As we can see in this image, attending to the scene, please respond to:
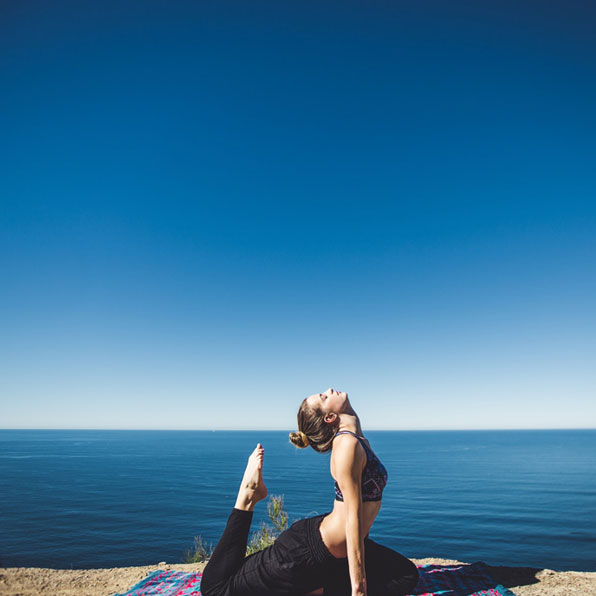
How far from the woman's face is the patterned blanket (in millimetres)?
3023

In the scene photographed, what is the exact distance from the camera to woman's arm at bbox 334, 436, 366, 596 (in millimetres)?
3508

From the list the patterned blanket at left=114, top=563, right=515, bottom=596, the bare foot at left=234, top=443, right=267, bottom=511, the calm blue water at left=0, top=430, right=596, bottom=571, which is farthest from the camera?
the calm blue water at left=0, top=430, right=596, bottom=571

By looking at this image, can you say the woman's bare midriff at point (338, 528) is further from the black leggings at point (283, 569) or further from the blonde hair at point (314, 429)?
the blonde hair at point (314, 429)

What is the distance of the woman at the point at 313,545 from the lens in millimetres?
3883

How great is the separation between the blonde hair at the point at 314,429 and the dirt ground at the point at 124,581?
4.19m

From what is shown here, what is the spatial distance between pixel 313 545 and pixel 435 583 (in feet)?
9.28

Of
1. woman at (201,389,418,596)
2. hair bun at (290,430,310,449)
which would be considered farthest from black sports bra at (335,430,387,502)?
hair bun at (290,430,310,449)

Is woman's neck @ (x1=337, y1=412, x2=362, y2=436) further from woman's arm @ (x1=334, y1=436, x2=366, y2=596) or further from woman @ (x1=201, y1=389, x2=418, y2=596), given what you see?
woman's arm @ (x1=334, y1=436, x2=366, y2=596)

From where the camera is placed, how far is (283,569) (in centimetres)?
389

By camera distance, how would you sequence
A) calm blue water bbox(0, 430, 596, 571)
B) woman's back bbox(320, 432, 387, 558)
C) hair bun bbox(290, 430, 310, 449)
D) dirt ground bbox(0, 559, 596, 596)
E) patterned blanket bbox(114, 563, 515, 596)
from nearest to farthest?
woman's back bbox(320, 432, 387, 558) → hair bun bbox(290, 430, 310, 449) → patterned blanket bbox(114, 563, 515, 596) → dirt ground bbox(0, 559, 596, 596) → calm blue water bbox(0, 430, 596, 571)

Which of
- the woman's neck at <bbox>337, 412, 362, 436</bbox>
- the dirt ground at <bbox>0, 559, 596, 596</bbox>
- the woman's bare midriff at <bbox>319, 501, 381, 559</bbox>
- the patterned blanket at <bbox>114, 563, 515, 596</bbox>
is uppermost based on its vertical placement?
the woman's neck at <bbox>337, 412, 362, 436</bbox>

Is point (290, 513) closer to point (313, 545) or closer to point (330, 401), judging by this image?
point (313, 545)

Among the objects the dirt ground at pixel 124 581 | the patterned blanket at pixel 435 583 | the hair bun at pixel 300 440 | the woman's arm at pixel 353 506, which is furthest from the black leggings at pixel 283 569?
the dirt ground at pixel 124 581

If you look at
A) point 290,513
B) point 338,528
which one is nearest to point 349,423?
point 338,528
